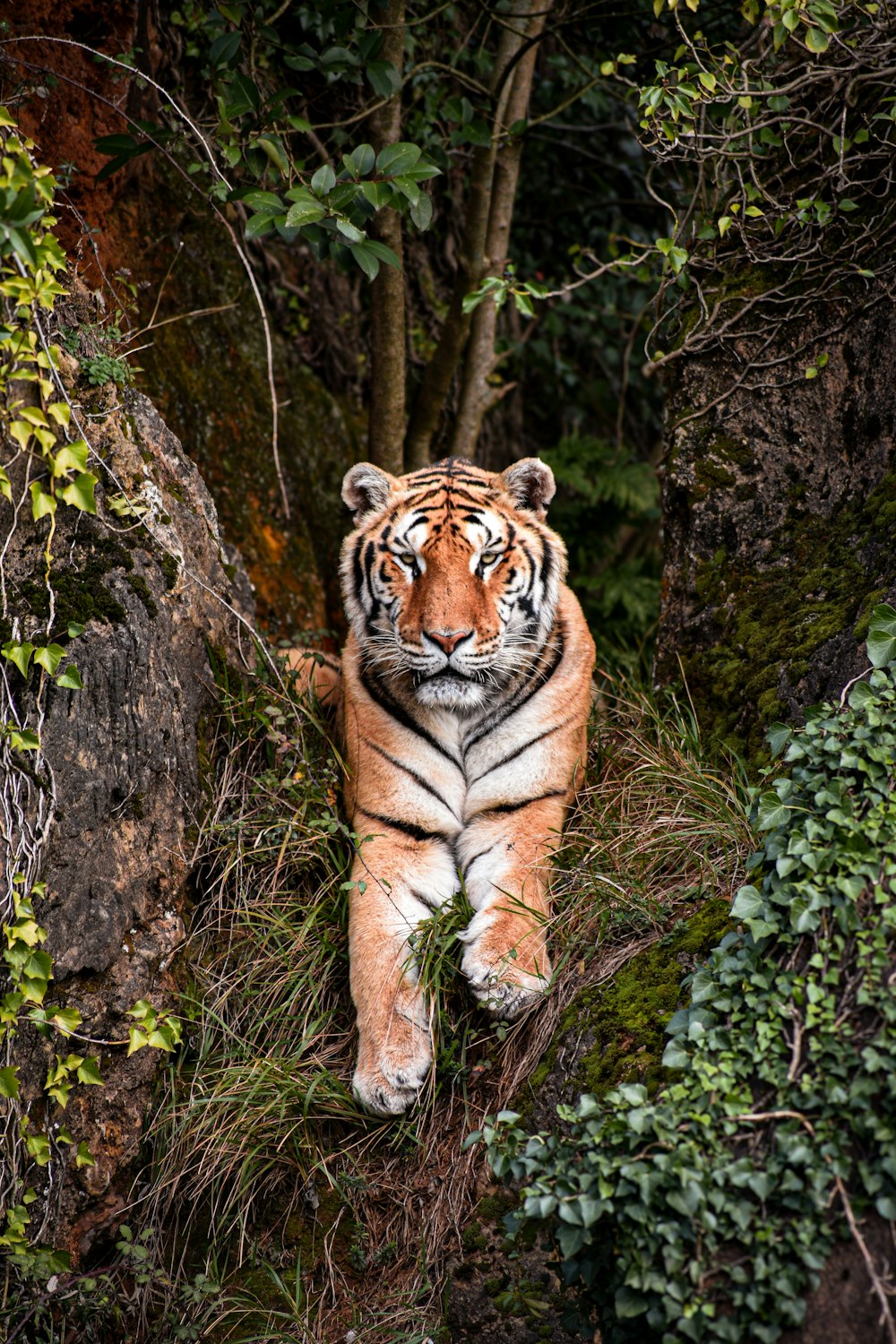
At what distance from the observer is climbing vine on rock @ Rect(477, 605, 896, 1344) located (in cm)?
242

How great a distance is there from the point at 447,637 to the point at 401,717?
0.47 m

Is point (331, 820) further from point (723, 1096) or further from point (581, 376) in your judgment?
point (581, 376)

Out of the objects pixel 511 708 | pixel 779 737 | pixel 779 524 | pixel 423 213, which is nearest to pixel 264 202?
pixel 423 213

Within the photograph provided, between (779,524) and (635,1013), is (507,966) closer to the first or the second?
(635,1013)

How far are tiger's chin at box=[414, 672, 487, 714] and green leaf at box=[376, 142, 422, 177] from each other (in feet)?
5.57

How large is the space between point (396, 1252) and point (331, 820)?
135 centimetres

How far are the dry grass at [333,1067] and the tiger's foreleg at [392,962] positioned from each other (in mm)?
85

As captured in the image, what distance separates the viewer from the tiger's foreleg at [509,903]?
3.56 meters

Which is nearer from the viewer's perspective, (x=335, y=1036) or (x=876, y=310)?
(x=335, y=1036)

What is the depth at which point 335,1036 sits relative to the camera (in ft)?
12.6

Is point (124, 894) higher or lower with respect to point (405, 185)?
lower

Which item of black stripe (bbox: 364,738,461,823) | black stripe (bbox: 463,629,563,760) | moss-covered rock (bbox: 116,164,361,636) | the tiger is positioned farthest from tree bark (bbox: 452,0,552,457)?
black stripe (bbox: 364,738,461,823)

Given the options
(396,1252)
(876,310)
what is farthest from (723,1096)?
(876,310)

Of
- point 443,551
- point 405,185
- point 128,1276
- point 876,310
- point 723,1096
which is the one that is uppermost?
point 405,185
